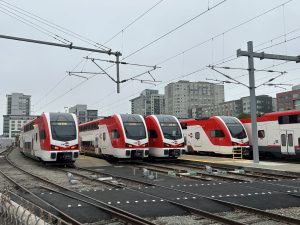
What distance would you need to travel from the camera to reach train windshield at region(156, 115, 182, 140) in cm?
2503

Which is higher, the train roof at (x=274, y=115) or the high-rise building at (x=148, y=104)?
the high-rise building at (x=148, y=104)

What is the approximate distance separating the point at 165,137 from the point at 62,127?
650cm

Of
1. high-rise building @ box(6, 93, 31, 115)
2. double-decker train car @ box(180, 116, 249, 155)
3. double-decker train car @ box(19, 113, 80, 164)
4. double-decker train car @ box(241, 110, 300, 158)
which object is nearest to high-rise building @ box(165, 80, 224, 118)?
double-decker train car @ box(180, 116, 249, 155)

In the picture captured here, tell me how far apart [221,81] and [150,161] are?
7.92 meters

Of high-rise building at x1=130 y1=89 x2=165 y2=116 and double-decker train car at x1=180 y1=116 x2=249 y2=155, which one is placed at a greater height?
high-rise building at x1=130 y1=89 x2=165 y2=116

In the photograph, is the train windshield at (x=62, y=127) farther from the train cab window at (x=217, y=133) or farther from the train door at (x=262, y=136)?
the train door at (x=262, y=136)

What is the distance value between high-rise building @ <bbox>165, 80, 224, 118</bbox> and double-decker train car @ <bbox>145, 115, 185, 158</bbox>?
864 inches

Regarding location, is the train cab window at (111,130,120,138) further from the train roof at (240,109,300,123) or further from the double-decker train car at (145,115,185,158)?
the train roof at (240,109,300,123)

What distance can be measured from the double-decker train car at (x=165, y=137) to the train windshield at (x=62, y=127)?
5.48 meters

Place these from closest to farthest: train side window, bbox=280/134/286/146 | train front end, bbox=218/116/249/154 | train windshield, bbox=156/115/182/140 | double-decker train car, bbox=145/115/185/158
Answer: train side window, bbox=280/134/286/146
double-decker train car, bbox=145/115/185/158
train windshield, bbox=156/115/182/140
train front end, bbox=218/116/249/154

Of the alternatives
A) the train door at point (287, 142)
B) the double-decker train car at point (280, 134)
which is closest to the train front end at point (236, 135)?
the double-decker train car at point (280, 134)

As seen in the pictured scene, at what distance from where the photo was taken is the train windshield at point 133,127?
24.3 meters

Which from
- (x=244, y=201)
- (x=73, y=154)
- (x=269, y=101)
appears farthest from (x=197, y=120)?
(x=269, y=101)

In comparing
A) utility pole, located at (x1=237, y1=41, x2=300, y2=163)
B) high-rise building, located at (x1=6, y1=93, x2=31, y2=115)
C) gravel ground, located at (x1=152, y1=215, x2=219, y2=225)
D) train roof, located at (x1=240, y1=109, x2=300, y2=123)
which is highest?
high-rise building, located at (x1=6, y1=93, x2=31, y2=115)
